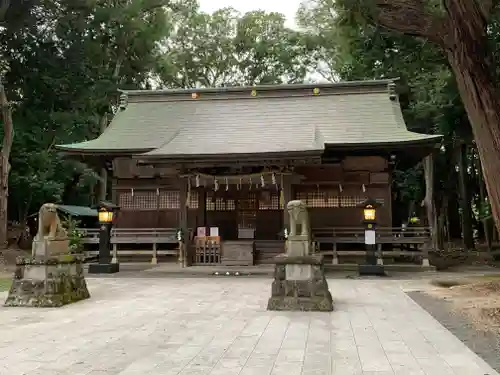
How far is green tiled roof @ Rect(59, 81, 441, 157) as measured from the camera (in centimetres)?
1495

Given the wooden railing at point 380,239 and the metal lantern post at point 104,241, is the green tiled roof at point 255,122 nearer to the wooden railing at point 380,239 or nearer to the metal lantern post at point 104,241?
the metal lantern post at point 104,241

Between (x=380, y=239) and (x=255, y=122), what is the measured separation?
632 centimetres

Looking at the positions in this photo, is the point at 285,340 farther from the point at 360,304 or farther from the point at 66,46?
the point at 66,46

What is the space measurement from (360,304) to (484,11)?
510 centimetres

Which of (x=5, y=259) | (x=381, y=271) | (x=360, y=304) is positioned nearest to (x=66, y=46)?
(x=5, y=259)

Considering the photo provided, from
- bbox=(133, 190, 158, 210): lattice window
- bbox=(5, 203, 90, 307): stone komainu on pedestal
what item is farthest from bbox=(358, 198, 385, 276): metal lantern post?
bbox=(133, 190, 158, 210): lattice window

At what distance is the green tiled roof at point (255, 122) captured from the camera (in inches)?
588

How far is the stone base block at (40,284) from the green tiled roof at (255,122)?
6.22m

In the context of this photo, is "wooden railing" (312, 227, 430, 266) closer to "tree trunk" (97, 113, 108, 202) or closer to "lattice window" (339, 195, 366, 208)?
"lattice window" (339, 195, 366, 208)

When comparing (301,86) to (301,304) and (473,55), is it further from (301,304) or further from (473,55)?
(301,304)

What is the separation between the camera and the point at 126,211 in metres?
17.4

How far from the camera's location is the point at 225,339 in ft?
18.9

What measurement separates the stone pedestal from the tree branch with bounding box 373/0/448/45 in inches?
154

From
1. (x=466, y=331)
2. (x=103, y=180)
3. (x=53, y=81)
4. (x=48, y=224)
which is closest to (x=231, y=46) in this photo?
(x=103, y=180)
